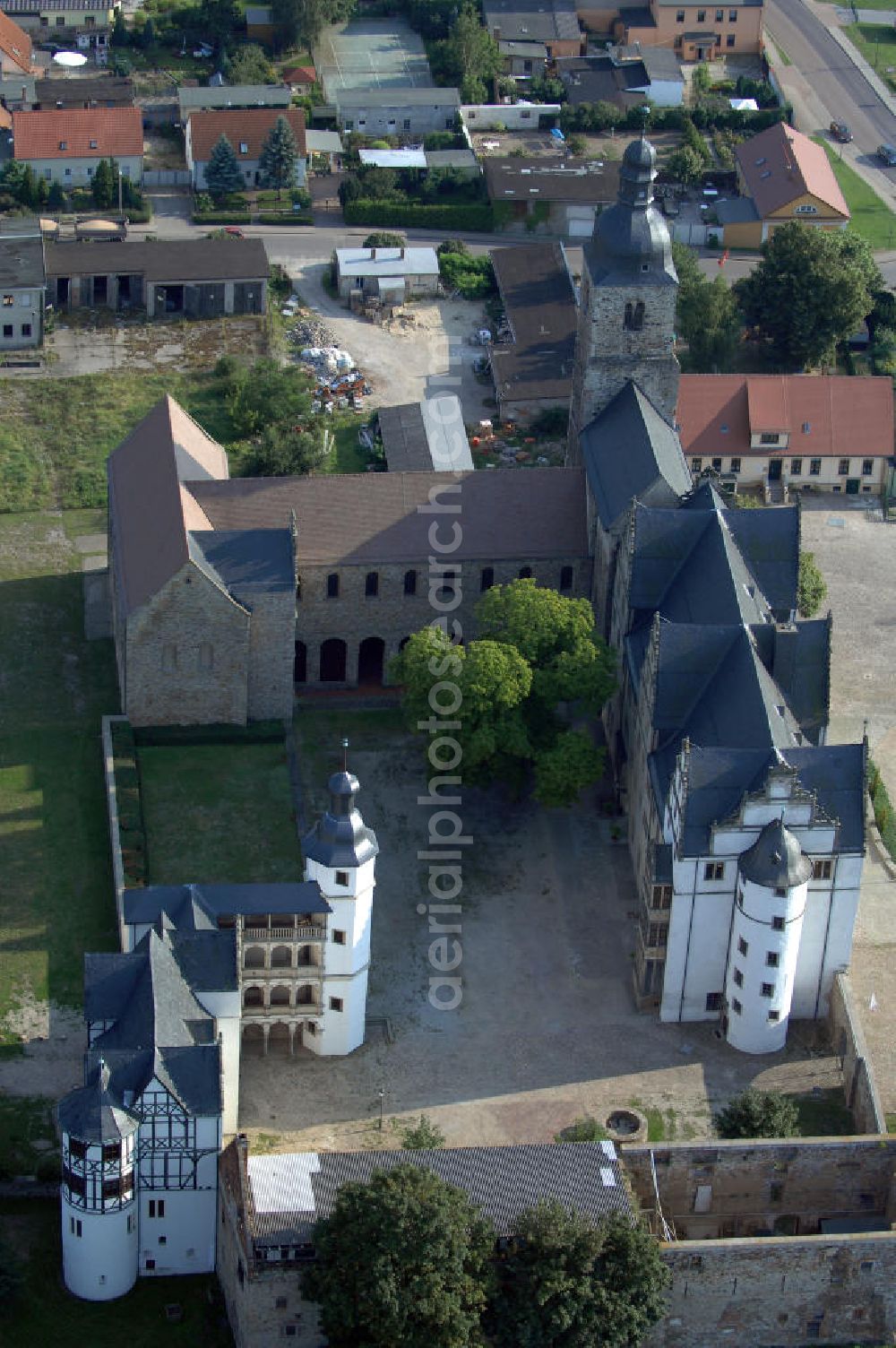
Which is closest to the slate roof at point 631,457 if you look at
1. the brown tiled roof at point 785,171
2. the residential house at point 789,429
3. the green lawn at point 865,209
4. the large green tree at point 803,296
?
the residential house at point 789,429

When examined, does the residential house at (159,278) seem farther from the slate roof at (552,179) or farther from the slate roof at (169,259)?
the slate roof at (552,179)

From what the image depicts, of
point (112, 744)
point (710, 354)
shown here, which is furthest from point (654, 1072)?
point (710, 354)

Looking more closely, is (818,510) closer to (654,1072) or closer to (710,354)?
(710,354)

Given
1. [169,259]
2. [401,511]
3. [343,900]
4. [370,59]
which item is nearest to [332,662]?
[401,511]

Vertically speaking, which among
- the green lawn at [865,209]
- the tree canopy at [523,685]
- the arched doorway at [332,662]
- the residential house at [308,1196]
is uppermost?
the tree canopy at [523,685]

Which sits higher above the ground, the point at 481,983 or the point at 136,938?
the point at 136,938

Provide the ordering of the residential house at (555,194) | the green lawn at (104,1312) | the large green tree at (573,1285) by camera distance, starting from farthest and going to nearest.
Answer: the residential house at (555,194) < the green lawn at (104,1312) < the large green tree at (573,1285)
